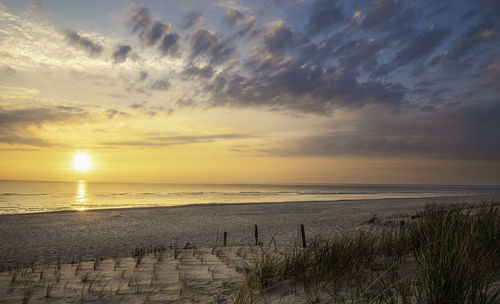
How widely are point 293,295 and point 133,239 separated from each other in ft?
59.6

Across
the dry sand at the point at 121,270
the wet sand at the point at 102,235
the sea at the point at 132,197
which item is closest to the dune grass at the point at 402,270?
the dry sand at the point at 121,270

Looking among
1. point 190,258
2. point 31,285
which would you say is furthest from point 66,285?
point 190,258

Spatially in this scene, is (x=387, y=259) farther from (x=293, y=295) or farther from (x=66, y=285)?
(x=66, y=285)

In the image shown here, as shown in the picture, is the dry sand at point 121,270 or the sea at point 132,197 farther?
the sea at point 132,197

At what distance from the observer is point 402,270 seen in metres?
4.41

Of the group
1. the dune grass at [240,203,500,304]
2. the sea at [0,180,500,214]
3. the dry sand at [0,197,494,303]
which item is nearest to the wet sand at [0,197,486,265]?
the dry sand at [0,197,494,303]

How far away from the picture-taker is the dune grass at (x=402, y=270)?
9.65ft

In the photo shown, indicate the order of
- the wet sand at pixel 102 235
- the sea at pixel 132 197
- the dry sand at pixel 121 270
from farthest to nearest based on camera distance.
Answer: the sea at pixel 132 197 < the wet sand at pixel 102 235 < the dry sand at pixel 121 270

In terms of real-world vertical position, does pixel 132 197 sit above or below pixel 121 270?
below

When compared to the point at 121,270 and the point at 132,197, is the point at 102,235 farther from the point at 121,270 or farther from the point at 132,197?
the point at 132,197

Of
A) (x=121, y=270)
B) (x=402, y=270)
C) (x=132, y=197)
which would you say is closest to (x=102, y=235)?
(x=121, y=270)

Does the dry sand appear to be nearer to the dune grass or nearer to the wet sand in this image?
the wet sand

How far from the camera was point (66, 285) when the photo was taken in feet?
20.6

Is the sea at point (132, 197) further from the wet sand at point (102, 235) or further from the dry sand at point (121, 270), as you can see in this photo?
the wet sand at point (102, 235)
